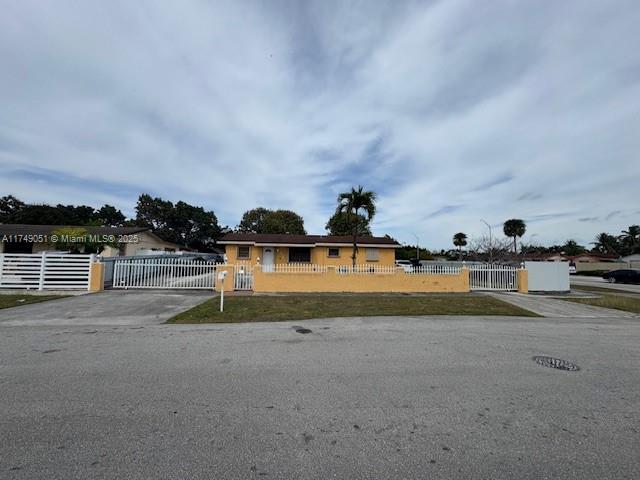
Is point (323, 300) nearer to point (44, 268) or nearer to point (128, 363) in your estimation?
point (128, 363)

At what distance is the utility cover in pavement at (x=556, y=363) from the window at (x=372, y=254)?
18762mm

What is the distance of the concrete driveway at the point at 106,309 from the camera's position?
752 cm

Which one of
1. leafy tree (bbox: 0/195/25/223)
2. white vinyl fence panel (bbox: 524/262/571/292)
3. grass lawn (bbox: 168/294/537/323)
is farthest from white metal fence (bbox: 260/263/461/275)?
leafy tree (bbox: 0/195/25/223)

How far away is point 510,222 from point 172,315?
4971 cm

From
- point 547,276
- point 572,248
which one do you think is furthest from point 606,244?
point 547,276

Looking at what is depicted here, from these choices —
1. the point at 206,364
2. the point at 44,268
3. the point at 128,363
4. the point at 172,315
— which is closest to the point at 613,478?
the point at 206,364

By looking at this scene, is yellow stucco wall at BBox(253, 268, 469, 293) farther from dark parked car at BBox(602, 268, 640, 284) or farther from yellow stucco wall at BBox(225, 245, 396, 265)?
dark parked car at BBox(602, 268, 640, 284)

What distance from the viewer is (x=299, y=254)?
24.7 metres

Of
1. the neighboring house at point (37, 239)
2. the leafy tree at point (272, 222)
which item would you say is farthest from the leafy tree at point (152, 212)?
the neighboring house at point (37, 239)

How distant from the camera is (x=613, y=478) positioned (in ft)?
7.39

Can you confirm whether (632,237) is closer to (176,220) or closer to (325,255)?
(325,255)

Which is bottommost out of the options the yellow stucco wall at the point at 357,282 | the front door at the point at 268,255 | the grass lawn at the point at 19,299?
the grass lawn at the point at 19,299

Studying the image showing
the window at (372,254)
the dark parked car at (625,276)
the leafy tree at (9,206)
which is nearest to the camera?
the window at (372,254)

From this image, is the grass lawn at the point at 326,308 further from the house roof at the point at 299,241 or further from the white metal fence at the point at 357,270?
the house roof at the point at 299,241
